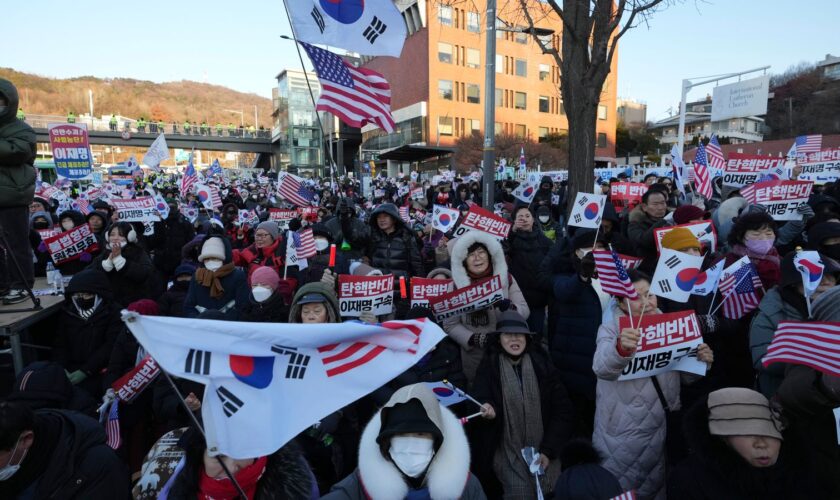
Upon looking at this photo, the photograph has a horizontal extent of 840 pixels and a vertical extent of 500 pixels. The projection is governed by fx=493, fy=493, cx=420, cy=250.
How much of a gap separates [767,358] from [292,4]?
22.8 feet

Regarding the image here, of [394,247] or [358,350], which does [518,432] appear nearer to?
[358,350]

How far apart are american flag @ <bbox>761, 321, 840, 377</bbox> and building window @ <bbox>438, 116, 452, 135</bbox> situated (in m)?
54.8

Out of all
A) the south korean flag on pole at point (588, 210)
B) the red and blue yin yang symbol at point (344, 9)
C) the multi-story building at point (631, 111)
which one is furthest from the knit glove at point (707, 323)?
the multi-story building at point (631, 111)

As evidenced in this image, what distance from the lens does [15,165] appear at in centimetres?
452

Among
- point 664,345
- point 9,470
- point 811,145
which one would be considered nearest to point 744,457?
point 664,345

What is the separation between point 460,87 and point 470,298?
5612 cm

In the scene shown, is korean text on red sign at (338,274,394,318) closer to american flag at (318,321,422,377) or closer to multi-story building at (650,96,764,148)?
american flag at (318,321,422,377)

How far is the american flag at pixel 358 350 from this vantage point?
2.32 metres

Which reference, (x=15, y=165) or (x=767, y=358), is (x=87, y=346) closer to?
(x=15, y=165)

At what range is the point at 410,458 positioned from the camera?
2.29 metres

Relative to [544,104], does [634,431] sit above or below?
below

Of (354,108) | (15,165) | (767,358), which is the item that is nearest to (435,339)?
(767,358)

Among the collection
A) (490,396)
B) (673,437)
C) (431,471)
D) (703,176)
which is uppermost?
(703,176)

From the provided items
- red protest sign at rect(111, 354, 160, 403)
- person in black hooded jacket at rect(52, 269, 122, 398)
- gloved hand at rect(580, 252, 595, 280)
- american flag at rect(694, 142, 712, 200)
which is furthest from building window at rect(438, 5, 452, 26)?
red protest sign at rect(111, 354, 160, 403)
